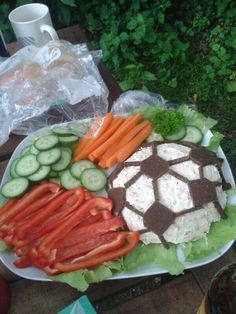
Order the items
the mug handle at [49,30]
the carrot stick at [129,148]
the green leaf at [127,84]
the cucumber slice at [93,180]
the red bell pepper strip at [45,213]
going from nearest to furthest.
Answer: the red bell pepper strip at [45,213], the cucumber slice at [93,180], the carrot stick at [129,148], the mug handle at [49,30], the green leaf at [127,84]

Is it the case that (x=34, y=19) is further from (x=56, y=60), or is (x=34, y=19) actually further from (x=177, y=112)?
(x=177, y=112)

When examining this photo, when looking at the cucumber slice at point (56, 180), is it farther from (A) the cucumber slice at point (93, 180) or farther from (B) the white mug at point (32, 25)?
(B) the white mug at point (32, 25)

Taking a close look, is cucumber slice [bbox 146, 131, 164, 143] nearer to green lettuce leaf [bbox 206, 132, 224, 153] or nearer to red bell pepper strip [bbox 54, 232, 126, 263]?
green lettuce leaf [bbox 206, 132, 224, 153]

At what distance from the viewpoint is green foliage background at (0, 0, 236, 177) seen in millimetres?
2557

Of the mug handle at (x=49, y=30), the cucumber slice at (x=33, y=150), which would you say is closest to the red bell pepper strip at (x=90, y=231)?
the cucumber slice at (x=33, y=150)

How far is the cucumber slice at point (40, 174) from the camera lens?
1315mm

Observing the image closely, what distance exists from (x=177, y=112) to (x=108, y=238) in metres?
0.56

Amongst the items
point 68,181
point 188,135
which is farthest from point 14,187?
point 188,135

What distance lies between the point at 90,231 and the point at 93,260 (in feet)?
0.28

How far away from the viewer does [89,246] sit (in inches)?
45.4

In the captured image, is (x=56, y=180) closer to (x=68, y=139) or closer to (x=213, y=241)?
(x=68, y=139)

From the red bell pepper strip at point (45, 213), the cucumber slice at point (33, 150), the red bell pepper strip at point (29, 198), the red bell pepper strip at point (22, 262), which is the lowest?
the red bell pepper strip at point (22, 262)

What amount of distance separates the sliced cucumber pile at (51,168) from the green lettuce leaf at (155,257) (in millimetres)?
244

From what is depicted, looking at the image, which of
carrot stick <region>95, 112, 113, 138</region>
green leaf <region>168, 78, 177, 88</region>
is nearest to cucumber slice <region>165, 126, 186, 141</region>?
carrot stick <region>95, 112, 113, 138</region>
